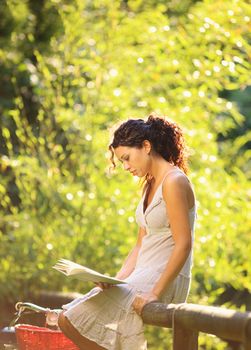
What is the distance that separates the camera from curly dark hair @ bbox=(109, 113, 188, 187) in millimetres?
3918

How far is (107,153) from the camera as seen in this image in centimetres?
730

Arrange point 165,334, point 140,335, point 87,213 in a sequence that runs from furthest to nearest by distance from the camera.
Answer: point 87,213, point 165,334, point 140,335

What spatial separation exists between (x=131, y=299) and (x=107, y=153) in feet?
11.7

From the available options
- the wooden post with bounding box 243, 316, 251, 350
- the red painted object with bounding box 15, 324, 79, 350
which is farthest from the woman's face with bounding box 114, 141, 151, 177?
the wooden post with bounding box 243, 316, 251, 350

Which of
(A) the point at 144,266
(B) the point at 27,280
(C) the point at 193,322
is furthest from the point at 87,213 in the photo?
(C) the point at 193,322

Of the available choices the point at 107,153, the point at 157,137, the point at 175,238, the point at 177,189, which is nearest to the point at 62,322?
the point at 175,238

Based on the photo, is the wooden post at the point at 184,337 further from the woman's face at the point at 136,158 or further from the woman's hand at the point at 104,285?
the woman's face at the point at 136,158

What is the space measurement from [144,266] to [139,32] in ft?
13.8

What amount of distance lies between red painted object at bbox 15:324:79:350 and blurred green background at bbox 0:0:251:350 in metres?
3.19

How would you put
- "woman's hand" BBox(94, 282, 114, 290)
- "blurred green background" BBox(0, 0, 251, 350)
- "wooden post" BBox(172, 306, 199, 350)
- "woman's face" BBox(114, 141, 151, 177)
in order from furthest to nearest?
"blurred green background" BBox(0, 0, 251, 350), "woman's face" BBox(114, 141, 151, 177), "woman's hand" BBox(94, 282, 114, 290), "wooden post" BBox(172, 306, 199, 350)

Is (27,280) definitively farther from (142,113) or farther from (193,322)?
(193,322)

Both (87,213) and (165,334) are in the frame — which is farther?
(87,213)

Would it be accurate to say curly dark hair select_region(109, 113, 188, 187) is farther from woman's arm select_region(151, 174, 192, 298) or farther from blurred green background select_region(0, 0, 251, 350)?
blurred green background select_region(0, 0, 251, 350)

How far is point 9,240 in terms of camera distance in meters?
7.98
